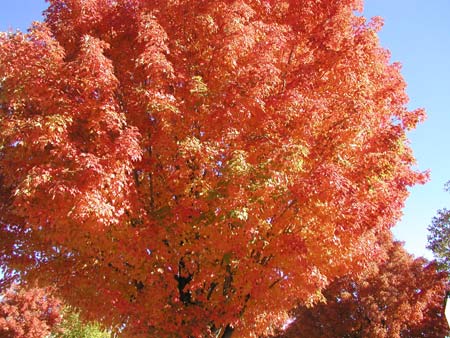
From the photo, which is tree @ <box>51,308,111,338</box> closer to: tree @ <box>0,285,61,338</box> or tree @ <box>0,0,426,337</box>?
tree @ <box>0,285,61,338</box>

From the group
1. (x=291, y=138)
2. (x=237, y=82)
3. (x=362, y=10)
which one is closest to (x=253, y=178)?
(x=291, y=138)

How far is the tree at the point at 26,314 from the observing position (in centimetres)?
3356

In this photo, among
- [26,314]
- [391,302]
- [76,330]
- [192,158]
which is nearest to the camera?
[192,158]

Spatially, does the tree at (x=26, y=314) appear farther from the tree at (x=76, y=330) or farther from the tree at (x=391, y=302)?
the tree at (x=391, y=302)

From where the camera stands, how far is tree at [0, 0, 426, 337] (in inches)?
283

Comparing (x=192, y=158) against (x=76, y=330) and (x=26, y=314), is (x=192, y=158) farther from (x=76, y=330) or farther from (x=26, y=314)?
(x=26, y=314)

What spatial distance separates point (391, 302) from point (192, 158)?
20.4 meters

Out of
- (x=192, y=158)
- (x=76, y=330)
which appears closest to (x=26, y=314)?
(x=76, y=330)

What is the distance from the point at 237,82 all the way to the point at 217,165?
1647 mm

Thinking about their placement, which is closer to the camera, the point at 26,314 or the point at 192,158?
the point at 192,158

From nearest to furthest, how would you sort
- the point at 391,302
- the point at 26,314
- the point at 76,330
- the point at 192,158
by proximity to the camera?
Result: the point at 192,158, the point at 391,302, the point at 76,330, the point at 26,314

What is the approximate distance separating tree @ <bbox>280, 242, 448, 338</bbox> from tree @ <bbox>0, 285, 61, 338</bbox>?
2237 centimetres

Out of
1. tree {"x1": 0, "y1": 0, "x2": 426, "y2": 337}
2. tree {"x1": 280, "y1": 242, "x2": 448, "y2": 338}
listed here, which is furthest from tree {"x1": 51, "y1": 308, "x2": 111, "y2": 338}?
tree {"x1": 0, "y1": 0, "x2": 426, "y2": 337}

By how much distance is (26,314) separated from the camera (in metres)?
34.4
